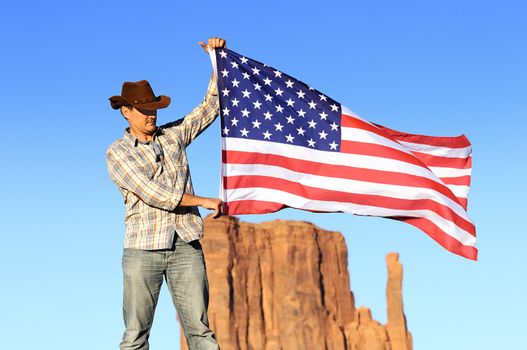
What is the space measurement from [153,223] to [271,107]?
233cm

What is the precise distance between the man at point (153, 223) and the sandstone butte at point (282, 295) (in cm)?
10385

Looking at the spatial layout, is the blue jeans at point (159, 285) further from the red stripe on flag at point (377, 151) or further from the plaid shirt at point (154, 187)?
the red stripe on flag at point (377, 151)

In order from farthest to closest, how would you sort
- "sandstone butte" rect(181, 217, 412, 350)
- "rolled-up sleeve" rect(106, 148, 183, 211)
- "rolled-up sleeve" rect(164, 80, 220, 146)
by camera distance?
"sandstone butte" rect(181, 217, 412, 350) < "rolled-up sleeve" rect(164, 80, 220, 146) < "rolled-up sleeve" rect(106, 148, 183, 211)

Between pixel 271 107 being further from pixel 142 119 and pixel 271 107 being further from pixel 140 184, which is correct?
pixel 140 184

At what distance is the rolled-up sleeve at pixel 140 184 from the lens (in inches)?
326

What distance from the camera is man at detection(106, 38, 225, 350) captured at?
836 centimetres

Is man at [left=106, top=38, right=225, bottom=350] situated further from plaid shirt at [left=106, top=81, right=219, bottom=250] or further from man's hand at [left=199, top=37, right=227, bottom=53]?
man's hand at [left=199, top=37, right=227, bottom=53]

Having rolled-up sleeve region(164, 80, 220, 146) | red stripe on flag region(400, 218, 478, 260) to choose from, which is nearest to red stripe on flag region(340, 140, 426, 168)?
red stripe on flag region(400, 218, 478, 260)

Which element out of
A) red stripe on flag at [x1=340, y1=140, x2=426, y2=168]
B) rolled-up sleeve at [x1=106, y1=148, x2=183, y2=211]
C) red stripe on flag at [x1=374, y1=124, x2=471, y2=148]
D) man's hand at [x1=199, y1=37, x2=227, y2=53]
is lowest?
rolled-up sleeve at [x1=106, y1=148, x2=183, y2=211]

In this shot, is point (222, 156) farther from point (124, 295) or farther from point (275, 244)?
point (275, 244)

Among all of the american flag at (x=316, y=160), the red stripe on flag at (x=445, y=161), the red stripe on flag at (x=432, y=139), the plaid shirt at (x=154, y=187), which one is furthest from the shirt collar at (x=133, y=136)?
the red stripe on flag at (x=445, y=161)

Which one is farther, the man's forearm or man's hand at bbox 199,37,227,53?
man's hand at bbox 199,37,227,53

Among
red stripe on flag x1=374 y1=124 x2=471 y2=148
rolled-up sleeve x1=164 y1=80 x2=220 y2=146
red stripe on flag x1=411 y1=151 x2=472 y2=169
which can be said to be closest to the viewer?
rolled-up sleeve x1=164 y1=80 x2=220 y2=146

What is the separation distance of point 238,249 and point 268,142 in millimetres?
108637
